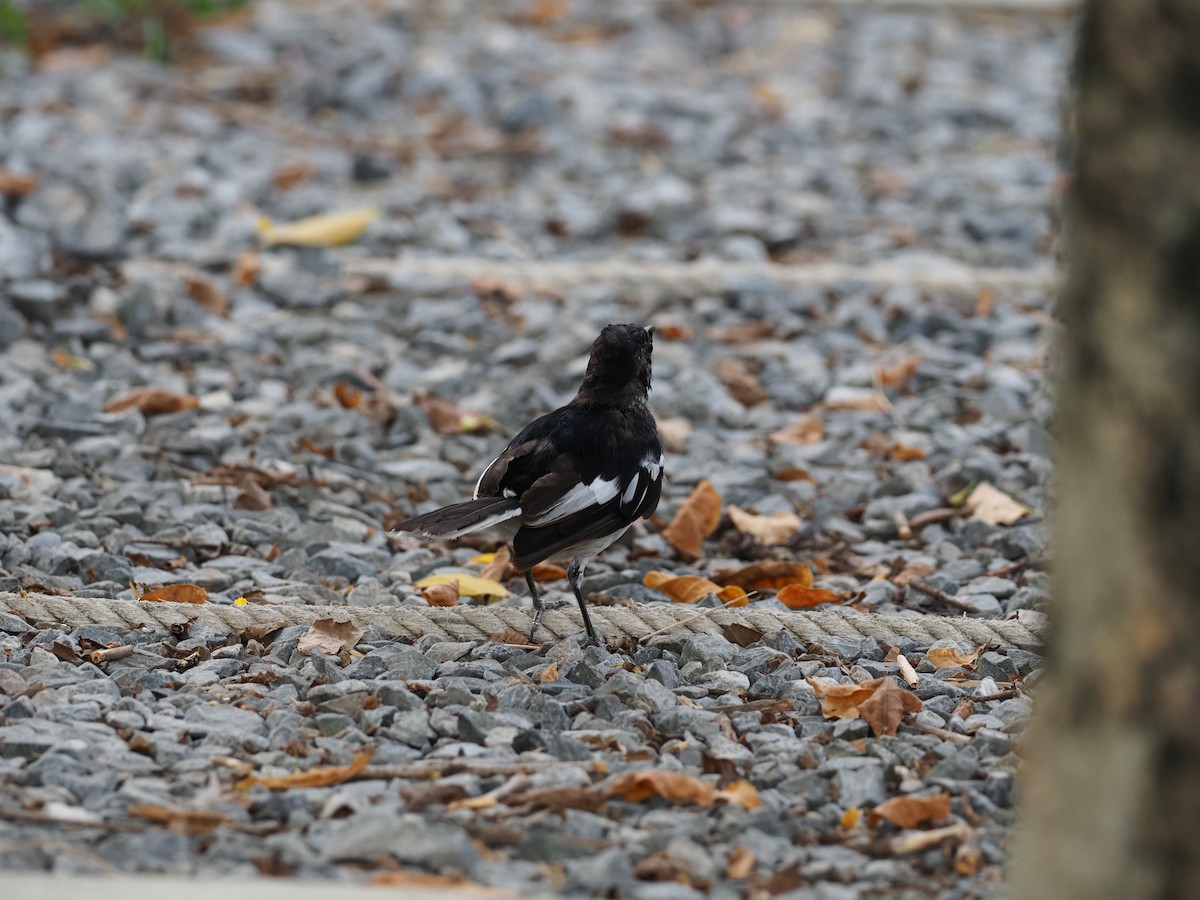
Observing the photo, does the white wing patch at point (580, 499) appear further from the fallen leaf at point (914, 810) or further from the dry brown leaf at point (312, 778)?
the fallen leaf at point (914, 810)

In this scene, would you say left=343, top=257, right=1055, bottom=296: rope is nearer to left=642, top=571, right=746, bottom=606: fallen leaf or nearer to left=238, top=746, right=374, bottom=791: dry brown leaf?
left=642, top=571, right=746, bottom=606: fallen leaf

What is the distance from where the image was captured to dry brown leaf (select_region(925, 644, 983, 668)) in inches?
153

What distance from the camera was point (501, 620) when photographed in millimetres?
4070

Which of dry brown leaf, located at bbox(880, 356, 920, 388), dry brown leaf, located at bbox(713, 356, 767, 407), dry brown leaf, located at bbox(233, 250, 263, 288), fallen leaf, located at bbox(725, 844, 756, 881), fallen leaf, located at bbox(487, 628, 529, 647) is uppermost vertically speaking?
dry brown leaf, located at bbox(233, 250, 263, 288)

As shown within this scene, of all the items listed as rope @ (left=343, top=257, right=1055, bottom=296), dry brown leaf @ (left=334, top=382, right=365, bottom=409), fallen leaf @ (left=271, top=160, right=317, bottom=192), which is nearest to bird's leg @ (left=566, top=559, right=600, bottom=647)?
dry brown leaf @ (left=334, top=382, right=365, bottom=409)

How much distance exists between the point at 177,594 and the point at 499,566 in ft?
3.18

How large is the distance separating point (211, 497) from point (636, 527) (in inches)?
53.0

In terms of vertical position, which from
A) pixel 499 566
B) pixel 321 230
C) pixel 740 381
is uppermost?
pixel 321 230

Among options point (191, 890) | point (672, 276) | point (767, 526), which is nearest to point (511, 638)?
point (767, 526)

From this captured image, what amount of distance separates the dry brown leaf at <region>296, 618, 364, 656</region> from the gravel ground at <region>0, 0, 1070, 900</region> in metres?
0.04

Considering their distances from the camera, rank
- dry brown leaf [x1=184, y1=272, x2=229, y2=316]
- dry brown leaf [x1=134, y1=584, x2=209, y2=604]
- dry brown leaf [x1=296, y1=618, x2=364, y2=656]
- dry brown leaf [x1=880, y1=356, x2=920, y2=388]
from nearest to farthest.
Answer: dry brown leaf [x1=296, y1=618, x2=364, y2=656], dry brown leaf [x1=134, y1=584, x2=209, y2=604], dry brown leaf [x1=880, y1=356, x2=920, y2=388], dry brown leaf [x1=184, y1=272, x2=229, y2=316]

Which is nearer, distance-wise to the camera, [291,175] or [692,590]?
[692,590]

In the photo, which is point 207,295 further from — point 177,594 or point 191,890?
point 191,890

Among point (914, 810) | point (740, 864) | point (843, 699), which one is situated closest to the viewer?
point (740, 864)
